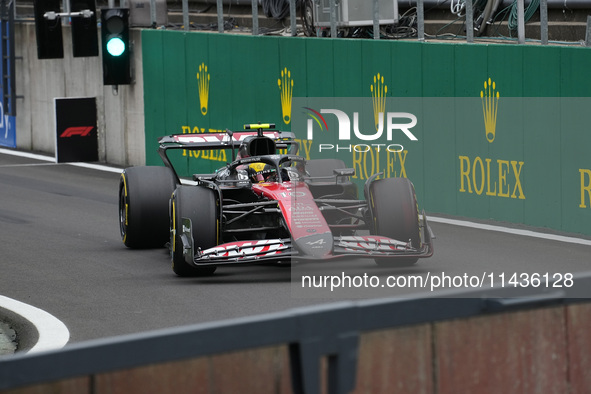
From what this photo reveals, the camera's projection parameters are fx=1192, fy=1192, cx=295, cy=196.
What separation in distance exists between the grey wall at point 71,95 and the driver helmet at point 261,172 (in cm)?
1000

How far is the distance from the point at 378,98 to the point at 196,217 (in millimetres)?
6109

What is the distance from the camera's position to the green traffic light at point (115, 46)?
63.7 ft

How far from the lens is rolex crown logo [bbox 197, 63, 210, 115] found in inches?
779

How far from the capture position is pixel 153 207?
12.1 metres

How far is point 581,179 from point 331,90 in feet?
16.0

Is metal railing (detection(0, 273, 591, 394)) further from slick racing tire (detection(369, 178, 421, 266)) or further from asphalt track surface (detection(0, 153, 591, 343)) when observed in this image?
slick racing tire (detection(369, 178, 421, 266))

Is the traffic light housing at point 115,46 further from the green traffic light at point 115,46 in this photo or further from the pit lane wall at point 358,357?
the pit lane wall at point 358,357

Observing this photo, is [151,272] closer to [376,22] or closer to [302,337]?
[376,22]

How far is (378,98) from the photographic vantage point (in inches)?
628

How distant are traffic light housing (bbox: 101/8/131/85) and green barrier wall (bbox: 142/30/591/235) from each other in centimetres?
131

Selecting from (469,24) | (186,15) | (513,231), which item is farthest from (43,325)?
(186,15)

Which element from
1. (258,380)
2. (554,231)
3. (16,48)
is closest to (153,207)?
(554,231)

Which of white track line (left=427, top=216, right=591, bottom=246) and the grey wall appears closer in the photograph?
white track line (left=427, top=216, right=591, bottom=246)

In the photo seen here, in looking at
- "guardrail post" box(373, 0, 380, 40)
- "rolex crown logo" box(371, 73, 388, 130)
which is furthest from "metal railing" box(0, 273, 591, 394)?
"guardrail post" box(373, 0, 380, 40)
